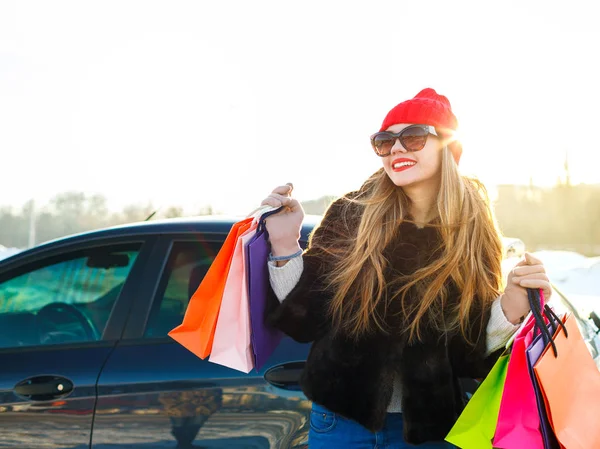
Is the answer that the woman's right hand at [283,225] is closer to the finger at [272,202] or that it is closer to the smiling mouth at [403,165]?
the finger at [272,202]

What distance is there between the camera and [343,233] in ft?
7.07

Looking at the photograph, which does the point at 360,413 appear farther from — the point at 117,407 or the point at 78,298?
the point at 78,298

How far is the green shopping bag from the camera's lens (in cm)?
169

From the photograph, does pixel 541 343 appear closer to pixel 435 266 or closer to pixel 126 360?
pixel 435 266

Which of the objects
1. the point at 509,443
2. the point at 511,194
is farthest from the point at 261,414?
the point at 511,194

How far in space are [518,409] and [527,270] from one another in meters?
0.39

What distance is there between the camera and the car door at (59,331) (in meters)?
2.62

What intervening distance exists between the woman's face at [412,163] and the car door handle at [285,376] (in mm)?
848

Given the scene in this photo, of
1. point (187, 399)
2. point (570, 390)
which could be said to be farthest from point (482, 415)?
point (187, 399)

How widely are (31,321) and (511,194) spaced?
1387 inches

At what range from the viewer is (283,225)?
2.03 meters

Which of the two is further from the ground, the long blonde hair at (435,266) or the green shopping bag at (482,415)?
the long blonde hair at (435,266)

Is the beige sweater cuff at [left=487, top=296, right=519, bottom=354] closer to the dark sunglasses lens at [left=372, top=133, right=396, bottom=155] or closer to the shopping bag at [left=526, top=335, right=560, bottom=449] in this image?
the shopping bag at [left=526, top=335, right=560, bottom=449]

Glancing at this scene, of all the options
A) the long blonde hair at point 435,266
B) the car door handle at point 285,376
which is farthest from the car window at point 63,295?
the long blonde hair at point 435,266
